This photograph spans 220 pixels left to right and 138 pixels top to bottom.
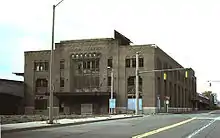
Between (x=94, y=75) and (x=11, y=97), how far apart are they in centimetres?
1706

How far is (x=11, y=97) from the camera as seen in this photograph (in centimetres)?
8050

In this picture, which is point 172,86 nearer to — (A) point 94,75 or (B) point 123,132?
(A) point 94,75

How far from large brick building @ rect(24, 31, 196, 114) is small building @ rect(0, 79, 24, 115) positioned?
149 cm

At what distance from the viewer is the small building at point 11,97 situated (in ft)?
249

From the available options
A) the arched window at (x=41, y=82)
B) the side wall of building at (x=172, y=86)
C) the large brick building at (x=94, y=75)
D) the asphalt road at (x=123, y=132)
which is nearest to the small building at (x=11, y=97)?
the large brick building at (x=94, y=75)

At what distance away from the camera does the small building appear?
75.9m

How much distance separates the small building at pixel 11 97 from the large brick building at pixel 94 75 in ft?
4.89

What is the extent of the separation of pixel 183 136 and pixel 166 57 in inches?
2661

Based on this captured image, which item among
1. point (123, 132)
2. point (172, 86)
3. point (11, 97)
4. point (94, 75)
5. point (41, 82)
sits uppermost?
point (94, 75)

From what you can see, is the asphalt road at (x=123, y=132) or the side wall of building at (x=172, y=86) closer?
the asphalt road at (x=123, y=132)

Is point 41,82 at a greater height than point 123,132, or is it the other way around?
point 41,82

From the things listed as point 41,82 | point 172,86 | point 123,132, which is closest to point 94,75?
point 41,82

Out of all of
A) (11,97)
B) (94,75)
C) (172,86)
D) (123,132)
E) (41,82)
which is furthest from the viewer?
(172,86)

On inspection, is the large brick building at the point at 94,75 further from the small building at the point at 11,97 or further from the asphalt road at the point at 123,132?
the asphalt road at the point at 123,132
